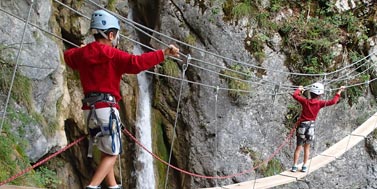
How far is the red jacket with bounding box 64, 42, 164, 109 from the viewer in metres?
1.98

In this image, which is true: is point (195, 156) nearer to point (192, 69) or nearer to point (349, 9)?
point (192, 69)

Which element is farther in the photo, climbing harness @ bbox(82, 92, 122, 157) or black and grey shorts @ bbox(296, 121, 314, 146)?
black and grey shorts @ bbox(296, 121, 314, 146)

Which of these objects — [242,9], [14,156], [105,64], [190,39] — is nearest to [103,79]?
[105,64]

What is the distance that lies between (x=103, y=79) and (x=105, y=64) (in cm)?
7

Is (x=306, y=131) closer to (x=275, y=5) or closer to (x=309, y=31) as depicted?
(x=309, y=31)

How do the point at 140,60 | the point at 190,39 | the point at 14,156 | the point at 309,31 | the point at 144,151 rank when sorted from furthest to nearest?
the point at 309,31
the point at 190,39
the point at 144,151
the point at 14,156
the point at 140,60

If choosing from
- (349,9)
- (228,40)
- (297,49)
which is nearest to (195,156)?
(228,40)

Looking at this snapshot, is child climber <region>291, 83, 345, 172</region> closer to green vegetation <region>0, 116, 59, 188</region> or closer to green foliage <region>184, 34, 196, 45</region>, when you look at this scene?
green foliage <region>184, 34, 196, 45</region>

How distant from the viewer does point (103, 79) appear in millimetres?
2066

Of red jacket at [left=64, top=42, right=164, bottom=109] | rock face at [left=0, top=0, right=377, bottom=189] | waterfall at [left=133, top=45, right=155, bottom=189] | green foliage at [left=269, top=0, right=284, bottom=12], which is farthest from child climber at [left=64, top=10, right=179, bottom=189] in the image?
green foliage at [left=269, top=0, right=284, bottom=12]

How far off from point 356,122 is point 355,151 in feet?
1.47

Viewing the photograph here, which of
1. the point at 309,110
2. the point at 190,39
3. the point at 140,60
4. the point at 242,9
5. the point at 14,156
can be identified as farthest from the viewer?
the point at 242,9

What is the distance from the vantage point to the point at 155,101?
5.94m

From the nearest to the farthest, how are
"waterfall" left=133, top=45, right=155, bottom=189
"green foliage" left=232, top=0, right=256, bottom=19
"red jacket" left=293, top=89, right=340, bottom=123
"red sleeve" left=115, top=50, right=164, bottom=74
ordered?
"red sleeve" left=115, top=50, right=164, bottom=74 → "red jacket" left=293, top=89, right=340, bottom=123 → "waterfall" left=133, top=45, right=155, bottom=189 → "green foliage" left=232, top=0, right=256, bottom=19
